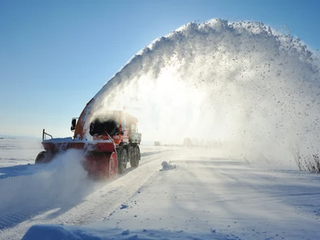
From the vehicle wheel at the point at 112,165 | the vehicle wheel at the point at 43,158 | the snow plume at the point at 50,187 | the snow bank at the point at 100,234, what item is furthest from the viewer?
the vehicle wheel at the point at 112,165

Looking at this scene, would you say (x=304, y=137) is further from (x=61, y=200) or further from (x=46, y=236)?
(x=46, y=236)

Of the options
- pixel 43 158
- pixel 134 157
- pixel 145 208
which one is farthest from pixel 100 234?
pixel 134 157

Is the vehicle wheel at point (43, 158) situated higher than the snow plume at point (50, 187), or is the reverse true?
the vehicle wheel at point (43, 158)

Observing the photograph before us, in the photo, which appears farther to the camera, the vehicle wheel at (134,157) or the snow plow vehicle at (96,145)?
the vehicle wheel at (134,157)

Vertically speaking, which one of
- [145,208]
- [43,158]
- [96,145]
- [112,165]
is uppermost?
[96,145]

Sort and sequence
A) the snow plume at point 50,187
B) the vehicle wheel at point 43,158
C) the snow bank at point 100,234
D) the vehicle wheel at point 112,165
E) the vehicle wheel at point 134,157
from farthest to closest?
1. the vehicle wheel at point 134,157
2. the vehicle wheel at point 112,165
3. the vehicle wheel at point 43,158
4. the snow plume at point 50,187
5. the snow bank at point 100,234

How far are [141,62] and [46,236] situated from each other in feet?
32.7

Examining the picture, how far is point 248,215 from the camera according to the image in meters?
4.77

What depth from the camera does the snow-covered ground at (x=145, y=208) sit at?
11.8 ft

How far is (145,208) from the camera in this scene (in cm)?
533

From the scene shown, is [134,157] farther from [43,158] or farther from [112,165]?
→ [43,158]

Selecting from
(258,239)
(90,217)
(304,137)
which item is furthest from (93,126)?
(304,137)

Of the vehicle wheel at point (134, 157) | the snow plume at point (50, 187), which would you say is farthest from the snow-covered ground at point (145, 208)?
the vehicle wheel at point (134, 157)

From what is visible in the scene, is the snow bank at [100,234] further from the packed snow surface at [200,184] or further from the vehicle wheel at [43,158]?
the vehicle wheel at [43,158]
